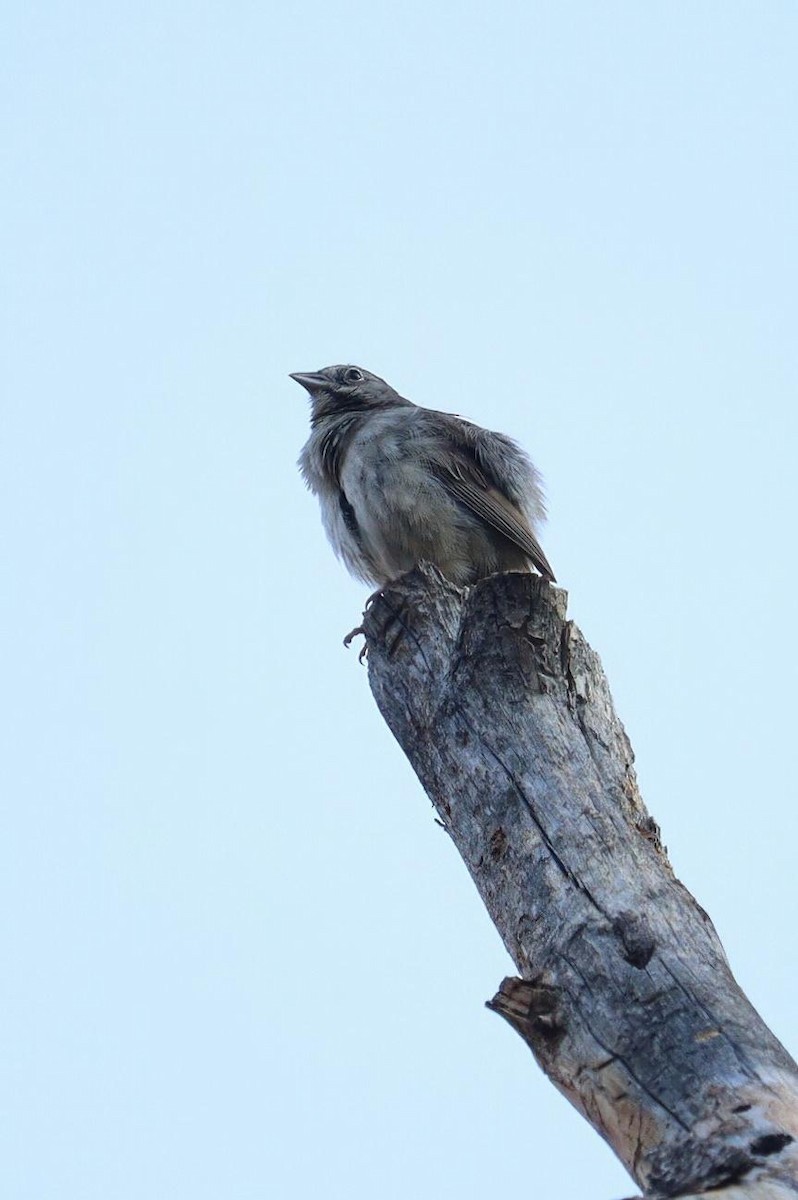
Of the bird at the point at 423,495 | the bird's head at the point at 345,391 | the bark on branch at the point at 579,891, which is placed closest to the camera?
the bark on branch at the point at 579,891

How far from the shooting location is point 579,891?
4.24 metres

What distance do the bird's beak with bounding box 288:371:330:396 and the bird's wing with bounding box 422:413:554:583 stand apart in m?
1.39

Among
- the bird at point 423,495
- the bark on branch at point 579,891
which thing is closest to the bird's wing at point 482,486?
the bird at point 423,495

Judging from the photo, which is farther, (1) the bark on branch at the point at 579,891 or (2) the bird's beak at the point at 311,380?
(2) the bird's beak at the point at 311,380

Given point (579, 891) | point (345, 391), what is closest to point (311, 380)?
point (345, 391)

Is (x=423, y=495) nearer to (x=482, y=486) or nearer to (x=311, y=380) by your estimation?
(x=482, y=486)

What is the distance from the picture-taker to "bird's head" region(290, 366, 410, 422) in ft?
28.4

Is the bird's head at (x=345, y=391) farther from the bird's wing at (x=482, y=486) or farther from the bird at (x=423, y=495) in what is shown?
the bird's wing at (x=482, y=486)

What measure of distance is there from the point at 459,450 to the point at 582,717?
310cm

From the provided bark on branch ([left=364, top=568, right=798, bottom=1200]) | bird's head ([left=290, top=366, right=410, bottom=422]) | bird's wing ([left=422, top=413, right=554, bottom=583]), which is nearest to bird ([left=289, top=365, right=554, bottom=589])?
bird's wing ([left=422, top=413, right=554, bottom=583])

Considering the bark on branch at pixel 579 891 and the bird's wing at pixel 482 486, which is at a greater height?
the bird's wing at pixel 482 486

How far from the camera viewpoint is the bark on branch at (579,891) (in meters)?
3.54

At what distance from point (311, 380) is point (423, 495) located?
2.10 metres

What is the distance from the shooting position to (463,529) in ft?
23.9
